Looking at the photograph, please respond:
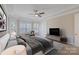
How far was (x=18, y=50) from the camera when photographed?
3.90 ft

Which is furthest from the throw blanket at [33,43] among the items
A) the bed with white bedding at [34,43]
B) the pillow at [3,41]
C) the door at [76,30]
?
the door at [76,30]

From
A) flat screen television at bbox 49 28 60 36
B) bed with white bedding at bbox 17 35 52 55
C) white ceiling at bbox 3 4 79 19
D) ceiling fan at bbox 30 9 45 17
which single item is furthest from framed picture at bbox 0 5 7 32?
flat screen television at bbox 49 28 60 36

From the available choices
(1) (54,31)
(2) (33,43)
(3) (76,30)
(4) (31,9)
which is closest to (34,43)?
(2) (33,43)

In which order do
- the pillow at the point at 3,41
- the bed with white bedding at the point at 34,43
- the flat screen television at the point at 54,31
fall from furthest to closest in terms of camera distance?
the flat screen television at the point at 54,31 → the bed with white bedding at the point at 34,43 → the pillow at the point at 3,41

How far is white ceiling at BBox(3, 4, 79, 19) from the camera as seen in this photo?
1.21m

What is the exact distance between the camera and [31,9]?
1.31 meters

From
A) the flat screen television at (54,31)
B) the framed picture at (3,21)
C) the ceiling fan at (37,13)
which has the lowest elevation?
the flat screen television at (54,31)

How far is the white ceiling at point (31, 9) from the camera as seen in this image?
121 centimetres

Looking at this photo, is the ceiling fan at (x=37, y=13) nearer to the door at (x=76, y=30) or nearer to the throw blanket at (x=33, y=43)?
the throw blanket at (x=33, y=43)

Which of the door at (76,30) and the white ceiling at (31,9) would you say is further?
the door at (76,30)

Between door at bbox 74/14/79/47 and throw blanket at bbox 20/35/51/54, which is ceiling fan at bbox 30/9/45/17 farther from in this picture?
door at bbox 74/14/79/47

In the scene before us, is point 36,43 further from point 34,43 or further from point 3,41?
point 3,41
